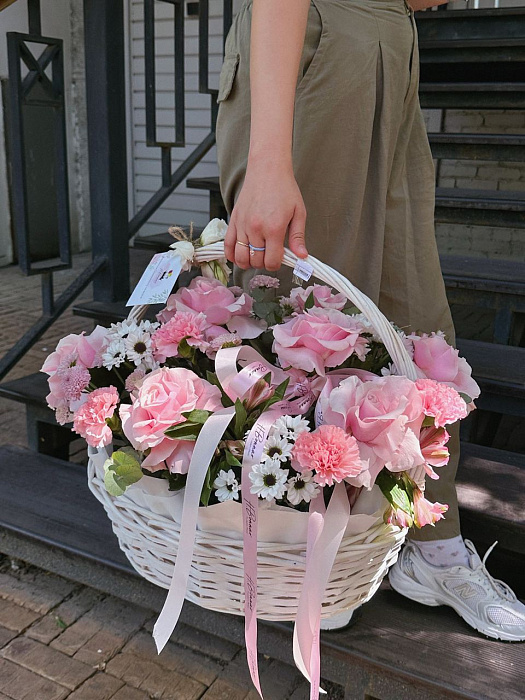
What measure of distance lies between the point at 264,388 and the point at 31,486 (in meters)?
1.26

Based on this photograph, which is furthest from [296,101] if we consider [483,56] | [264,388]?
[483,56]

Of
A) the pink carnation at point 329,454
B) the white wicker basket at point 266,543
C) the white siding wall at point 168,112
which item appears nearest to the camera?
the pink carnation at point 329,454

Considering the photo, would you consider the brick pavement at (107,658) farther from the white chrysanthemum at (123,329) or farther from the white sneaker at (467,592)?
the white chrysanthemum at (123,329)

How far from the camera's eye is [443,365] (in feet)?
3.68

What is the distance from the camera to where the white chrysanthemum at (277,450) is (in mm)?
936

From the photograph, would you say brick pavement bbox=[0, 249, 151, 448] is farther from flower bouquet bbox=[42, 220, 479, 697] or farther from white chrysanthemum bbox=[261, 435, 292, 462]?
white chrysanthemum bbox=[261, 435, 292, 462]

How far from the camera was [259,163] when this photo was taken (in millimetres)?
1089

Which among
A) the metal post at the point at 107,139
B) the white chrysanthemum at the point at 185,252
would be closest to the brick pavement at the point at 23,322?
the metal post at the point at 107,139

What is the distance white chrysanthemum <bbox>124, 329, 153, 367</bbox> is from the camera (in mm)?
1151

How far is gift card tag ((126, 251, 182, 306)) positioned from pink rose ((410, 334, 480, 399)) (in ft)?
1.43

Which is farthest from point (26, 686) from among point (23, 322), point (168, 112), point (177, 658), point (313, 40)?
point (168, 112)

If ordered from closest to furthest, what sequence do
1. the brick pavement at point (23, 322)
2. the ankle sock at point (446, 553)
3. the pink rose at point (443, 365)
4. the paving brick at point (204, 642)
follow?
the pink rose at point (443, 365)
the ankle sock at point (446, 553)
the paving brick at point (204, 642)
the brick pavement at point (23, 322)

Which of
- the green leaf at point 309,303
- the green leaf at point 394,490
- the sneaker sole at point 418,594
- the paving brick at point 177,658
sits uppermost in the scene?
the green leaf at point 309,303

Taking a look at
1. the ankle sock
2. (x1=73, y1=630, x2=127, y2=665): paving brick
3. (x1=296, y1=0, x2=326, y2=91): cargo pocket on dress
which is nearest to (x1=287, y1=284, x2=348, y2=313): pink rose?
(x1=296, y1=0, x2=326, y2=91): cargo pocket on dress
